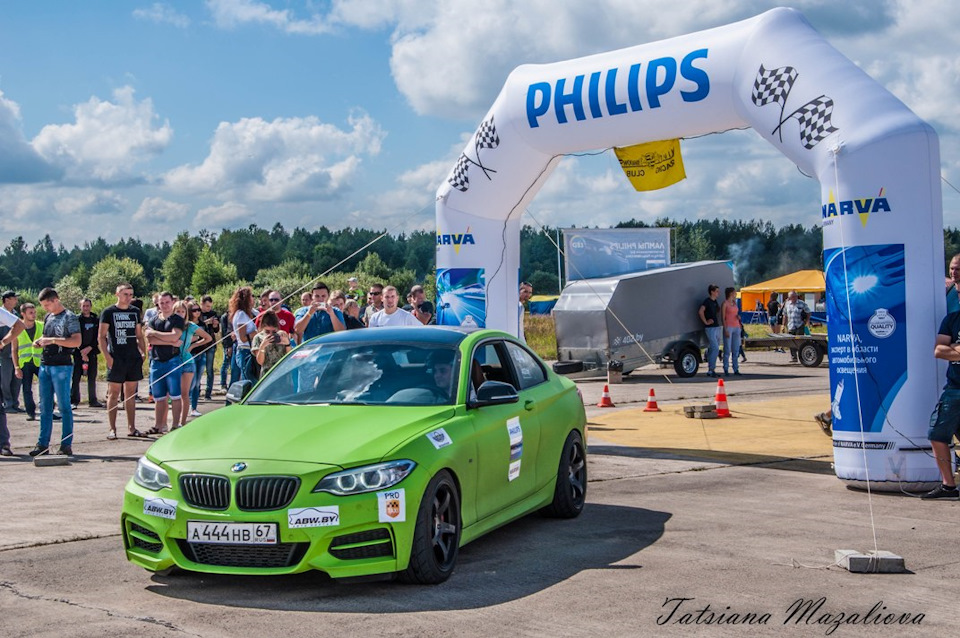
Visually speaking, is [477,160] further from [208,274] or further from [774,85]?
[208,274]

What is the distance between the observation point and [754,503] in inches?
366

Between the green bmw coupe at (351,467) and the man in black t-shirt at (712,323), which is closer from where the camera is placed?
the green bmw coupe at (351,467)

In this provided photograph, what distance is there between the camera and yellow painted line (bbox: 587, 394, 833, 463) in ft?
42.0

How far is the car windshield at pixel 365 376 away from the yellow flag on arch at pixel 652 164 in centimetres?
600

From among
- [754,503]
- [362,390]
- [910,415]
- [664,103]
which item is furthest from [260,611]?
[664,103]

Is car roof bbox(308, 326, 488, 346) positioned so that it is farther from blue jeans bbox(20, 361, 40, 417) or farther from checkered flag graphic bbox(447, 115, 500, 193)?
blue jeans bbox(20, 361, 40, 417)

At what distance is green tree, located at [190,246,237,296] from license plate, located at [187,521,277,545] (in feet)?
334

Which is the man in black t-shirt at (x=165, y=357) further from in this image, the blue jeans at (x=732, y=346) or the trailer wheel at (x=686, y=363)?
the blue jeans at (x=732, y=346)

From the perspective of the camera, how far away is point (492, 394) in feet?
23.1

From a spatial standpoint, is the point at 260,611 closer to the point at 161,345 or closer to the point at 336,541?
the point at 336,541

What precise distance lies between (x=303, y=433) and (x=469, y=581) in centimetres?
134

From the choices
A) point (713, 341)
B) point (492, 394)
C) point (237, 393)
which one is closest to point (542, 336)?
point (713, 341)

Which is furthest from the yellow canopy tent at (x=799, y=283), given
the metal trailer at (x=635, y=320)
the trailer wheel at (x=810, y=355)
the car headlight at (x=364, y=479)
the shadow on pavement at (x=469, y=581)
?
the car headlight at (x=364, y=479)

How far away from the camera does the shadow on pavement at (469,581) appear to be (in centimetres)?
592
